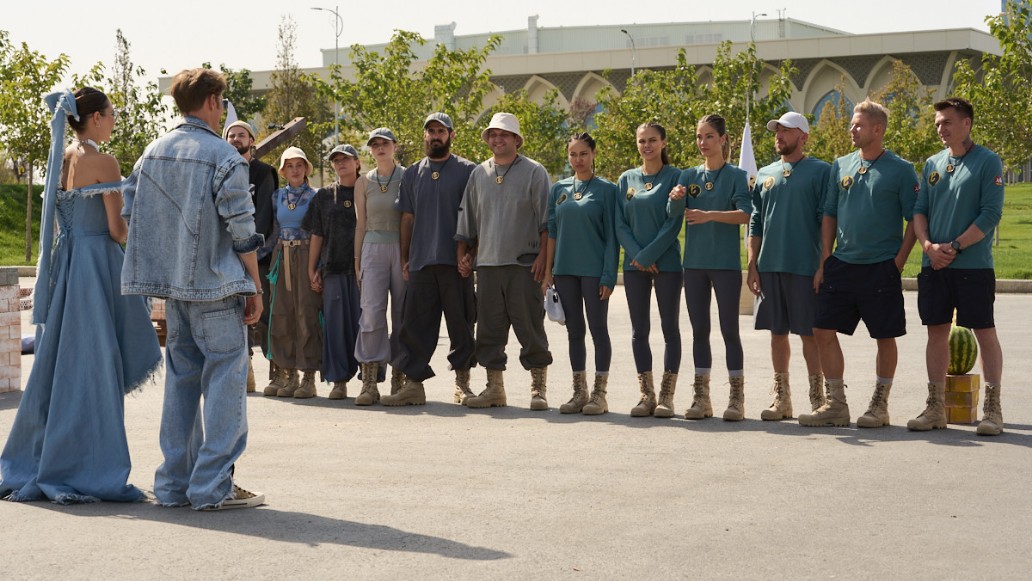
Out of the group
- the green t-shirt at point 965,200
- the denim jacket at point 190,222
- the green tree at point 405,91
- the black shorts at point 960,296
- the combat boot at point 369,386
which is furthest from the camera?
the green tree at point 405,91

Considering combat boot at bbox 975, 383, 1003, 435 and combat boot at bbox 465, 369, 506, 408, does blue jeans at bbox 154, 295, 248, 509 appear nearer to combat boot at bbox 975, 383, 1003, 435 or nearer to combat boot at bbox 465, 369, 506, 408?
combat boot at bbox 465, 369, 506, 408

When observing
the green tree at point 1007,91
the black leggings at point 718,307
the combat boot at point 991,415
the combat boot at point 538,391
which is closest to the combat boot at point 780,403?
the black leggings at point 718,307

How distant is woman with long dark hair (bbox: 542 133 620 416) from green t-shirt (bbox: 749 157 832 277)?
4.08 ft

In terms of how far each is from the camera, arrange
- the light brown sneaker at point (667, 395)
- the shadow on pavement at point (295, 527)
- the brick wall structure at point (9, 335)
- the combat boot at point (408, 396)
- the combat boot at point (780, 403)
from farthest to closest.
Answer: the brick wall structure at point (9, 335) → the combat boot at point (408, 396) → the light brown sneaker at point (667, 395) → the combat boot at point (780, 403) → the shadow on pavement at point (295, 527)

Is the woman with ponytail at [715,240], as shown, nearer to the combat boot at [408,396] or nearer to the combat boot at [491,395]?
the combat boot at [491,395]

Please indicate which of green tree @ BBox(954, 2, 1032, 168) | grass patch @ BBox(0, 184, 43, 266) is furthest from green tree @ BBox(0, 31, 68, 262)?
green tree @ BBox(954, 2, 1032, 168)

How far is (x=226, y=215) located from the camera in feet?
21.2

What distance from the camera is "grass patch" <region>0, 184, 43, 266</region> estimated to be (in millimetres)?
37500

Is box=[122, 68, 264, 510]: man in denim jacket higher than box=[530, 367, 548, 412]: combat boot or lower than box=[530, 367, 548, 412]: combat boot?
higher

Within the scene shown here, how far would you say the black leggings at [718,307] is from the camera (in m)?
9.49

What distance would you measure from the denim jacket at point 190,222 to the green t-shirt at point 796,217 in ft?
13.5

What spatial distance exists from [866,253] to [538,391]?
8.96 feet

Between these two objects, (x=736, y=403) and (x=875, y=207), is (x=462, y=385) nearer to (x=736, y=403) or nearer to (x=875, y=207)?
(x=736, y=403)

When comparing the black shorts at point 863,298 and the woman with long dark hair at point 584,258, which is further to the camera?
the woman with long dark hair at point 584,258
